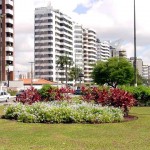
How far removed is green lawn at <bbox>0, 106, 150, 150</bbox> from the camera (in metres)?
10.5

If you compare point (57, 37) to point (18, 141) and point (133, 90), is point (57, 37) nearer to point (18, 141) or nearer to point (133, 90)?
point (133, 90)

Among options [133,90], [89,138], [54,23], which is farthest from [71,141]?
[54,23]

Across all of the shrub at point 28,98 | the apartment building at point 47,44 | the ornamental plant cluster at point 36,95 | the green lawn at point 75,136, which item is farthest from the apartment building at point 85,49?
the green lawn at point 75,136

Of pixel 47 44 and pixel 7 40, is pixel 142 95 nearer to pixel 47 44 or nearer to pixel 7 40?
pixel 7 40

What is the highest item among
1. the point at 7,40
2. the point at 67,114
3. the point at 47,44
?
the point at 47,44

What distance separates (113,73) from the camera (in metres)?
60.1

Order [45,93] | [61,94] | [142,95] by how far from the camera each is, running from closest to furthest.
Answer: [61,94] < [45,93] < [142,95]

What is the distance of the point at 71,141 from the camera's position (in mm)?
11359

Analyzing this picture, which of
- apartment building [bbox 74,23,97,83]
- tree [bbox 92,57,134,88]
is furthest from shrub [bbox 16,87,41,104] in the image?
apartment building [bbox 74,23,97,83]

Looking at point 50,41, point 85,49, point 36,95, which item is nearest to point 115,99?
point 36,95

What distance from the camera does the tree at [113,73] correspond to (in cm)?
6006

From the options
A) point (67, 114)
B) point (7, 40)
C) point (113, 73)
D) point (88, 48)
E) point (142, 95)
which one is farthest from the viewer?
point (88, 48)

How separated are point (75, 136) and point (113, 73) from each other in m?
48.1

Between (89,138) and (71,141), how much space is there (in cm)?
87
